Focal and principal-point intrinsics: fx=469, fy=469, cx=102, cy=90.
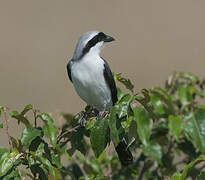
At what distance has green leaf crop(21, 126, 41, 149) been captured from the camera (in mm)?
2740

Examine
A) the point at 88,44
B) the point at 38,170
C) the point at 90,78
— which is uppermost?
the point at 88,44

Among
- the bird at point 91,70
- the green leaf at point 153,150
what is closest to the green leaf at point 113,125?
the green leaf at point 153,150

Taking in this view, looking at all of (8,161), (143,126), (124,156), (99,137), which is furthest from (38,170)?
(124,156)

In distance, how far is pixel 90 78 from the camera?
480 centimetres

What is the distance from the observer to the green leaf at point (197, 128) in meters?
2.01

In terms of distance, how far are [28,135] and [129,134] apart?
63cm

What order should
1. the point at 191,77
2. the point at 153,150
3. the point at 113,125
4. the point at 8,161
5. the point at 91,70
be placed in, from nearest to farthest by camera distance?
the point at 153,150
the point at 191,77
the point at 113,125
the point at 8,161
the point at 91,70

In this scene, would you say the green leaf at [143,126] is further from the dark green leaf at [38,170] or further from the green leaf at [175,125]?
the dark green leaf at [38,170]

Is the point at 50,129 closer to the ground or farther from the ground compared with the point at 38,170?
farther from the ground

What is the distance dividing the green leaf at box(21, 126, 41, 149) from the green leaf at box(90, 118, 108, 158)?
1.10ft

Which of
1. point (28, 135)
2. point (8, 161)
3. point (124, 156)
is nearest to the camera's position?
point (8, 161)

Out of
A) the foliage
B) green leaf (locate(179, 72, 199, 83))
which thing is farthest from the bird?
green leaf (locate(179, 72, 199, 83))

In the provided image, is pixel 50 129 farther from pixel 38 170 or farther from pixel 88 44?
pixel 88 44

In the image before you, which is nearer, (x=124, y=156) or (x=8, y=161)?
(x=8, y=161)
